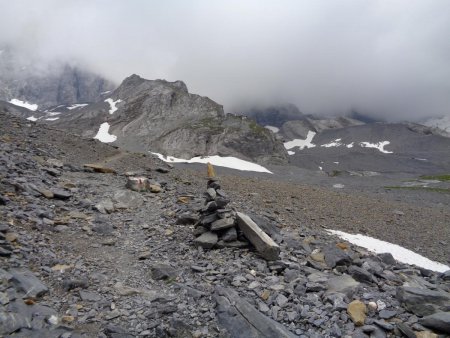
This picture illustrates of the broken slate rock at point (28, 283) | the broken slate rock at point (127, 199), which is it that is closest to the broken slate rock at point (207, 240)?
the broken slate rock at point (127, 199)

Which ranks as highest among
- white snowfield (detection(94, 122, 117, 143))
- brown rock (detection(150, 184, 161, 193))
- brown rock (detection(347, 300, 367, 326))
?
white snowfield (detection(94, 122, 117, 143))

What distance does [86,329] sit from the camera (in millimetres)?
8703

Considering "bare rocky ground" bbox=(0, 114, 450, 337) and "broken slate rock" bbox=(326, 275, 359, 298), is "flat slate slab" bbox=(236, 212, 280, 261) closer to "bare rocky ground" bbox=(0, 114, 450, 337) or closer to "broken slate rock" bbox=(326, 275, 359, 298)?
"bare rocky ground" bbox=(0, 114, 450, 337)

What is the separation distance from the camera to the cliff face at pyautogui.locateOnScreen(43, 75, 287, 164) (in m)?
121

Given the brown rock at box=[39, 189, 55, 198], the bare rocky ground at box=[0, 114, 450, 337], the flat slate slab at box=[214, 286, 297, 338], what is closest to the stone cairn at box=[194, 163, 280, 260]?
the bare rocky ground at box=[0, 114, 450, 337]

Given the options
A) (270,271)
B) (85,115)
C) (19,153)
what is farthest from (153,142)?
(270,271)

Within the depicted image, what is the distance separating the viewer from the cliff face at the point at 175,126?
121 meters

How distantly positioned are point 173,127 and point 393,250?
115008 millimetres

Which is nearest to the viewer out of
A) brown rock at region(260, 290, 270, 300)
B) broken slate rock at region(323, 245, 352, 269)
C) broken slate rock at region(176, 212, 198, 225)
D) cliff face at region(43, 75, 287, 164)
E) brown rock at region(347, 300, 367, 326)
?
brown rock at region(347, 300, 367, 326)

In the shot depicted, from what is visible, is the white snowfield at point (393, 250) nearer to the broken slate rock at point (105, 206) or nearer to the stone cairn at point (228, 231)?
the stone cairn at point (228, 231)

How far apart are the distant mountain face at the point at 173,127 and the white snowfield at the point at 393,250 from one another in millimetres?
94464

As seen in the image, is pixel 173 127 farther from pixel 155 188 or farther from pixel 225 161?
pixel 155 188

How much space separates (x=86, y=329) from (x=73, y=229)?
5.78 meters

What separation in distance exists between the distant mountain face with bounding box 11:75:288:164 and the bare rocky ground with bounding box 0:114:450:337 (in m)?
97.2
